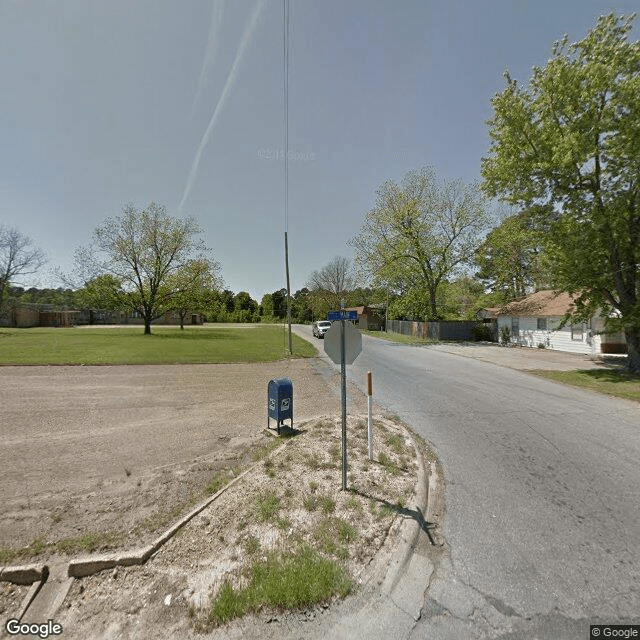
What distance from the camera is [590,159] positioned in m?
13.0

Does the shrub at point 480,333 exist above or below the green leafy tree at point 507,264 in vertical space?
below

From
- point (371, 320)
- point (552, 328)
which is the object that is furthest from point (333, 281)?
point (552, 328)

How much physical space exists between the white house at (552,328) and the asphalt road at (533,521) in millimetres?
13980

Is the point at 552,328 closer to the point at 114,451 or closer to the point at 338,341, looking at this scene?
the point at 338,341

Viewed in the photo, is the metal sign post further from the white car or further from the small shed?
the small shed

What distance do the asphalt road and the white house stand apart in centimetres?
1398

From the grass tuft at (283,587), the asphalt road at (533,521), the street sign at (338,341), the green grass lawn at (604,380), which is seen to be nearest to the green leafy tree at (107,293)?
the asphalt road at (533,521)

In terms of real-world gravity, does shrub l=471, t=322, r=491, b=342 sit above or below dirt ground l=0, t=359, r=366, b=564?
above

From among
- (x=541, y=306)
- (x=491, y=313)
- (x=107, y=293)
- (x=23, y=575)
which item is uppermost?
(x=107, y=293)

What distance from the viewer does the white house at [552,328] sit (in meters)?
19.4

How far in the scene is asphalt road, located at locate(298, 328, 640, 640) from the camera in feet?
7.83

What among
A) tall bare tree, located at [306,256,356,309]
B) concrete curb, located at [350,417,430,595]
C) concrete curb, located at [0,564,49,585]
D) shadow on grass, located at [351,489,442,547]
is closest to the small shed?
tall bare tree, located at [306,256,356,309]

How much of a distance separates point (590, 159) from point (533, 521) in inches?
629

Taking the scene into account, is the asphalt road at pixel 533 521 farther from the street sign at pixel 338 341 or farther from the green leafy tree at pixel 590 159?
the green leafy tree at pixel 590 159
